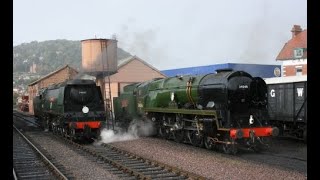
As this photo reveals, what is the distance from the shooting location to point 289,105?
17125 mm

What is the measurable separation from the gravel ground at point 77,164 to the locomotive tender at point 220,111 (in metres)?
4.57

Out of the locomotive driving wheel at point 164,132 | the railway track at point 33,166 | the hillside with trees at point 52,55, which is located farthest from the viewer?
the hillside with trees at point 52,55

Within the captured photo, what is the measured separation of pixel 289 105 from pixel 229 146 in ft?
16.4

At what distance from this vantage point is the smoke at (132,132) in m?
19.8

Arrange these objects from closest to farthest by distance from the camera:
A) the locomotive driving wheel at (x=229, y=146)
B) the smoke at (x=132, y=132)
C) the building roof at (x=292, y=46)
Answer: the locomotive driving wheel at (x=229, y=146) → the smoke at (x=132, y=132) → the building roof at (x=292, y=46)

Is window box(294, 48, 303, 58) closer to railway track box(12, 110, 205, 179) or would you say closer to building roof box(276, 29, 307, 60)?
building roof box(276, 29, 307, 60)

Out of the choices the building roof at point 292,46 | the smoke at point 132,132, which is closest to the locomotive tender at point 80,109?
the smoke at point 132,132

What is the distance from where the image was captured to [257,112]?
46.0 feet

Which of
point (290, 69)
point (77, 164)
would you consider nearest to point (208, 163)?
point (77, 164)

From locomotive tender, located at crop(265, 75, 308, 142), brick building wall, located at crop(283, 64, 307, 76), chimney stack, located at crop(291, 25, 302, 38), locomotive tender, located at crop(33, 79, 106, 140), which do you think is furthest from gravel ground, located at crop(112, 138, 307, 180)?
chimney stack, located at crop(291, 25, 302, 38)

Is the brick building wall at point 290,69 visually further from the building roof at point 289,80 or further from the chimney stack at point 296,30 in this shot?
the building roof at point 289,80

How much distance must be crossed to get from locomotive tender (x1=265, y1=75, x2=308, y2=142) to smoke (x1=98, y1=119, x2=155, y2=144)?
629cm

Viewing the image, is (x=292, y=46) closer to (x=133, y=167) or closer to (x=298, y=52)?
(x=298, y=52)
